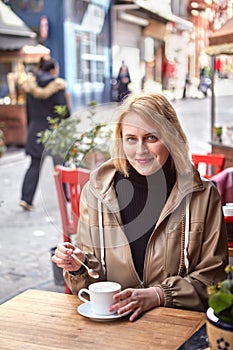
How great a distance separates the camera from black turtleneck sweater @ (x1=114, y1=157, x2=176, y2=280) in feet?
6.59

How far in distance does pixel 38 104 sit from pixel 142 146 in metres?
5.21

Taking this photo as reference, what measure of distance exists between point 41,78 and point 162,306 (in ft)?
17.4

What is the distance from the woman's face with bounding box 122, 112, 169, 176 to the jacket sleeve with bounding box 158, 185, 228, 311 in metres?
0.19

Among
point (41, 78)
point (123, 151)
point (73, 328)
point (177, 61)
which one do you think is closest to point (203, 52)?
point (177, 61)

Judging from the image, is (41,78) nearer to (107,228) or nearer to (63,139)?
(63,139)

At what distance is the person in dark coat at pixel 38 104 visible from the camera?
684 centimetres

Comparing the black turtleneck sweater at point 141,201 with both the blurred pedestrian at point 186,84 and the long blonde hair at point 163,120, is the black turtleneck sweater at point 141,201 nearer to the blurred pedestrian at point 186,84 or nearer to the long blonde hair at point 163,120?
the long blonde hair at point 163,120

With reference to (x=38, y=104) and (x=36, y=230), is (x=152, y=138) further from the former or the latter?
(x=38, y=104)

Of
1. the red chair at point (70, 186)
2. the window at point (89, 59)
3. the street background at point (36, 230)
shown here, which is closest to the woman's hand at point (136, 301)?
the red chair at point (70, 186)

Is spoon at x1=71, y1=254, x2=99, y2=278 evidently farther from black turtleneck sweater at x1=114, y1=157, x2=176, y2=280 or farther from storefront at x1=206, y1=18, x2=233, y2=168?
storefront at x1=206, y1=18, x2=233, y2=168

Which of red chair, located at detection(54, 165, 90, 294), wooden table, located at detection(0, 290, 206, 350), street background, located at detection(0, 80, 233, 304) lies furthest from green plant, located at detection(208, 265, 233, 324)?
street background, located at detection(0, 80, 233, 304)

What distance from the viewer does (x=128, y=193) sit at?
6.99 ft

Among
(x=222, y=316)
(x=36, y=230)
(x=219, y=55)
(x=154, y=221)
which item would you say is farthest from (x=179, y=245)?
(x=36, y=230)

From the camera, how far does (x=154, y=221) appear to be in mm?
2000
